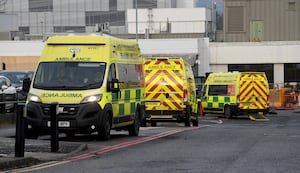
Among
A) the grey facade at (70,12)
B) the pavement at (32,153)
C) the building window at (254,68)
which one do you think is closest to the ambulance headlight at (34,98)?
the pavement at (32,153)

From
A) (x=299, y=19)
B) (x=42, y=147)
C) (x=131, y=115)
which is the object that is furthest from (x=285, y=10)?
(x=42, y=147)

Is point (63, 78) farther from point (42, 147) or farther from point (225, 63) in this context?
point (225, 63)

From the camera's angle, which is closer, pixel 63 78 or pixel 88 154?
pixel 88 154

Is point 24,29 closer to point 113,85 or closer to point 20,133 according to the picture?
point 113,85

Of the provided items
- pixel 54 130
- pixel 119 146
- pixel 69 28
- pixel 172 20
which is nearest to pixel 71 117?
pixel 119 146

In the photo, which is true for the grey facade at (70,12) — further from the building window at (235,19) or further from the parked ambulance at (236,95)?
the parked ambulance at (236,95)

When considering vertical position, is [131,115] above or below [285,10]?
below

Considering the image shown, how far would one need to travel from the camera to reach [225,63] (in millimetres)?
58688

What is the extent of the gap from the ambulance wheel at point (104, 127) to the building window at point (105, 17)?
7542cm

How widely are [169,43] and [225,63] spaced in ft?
18.1

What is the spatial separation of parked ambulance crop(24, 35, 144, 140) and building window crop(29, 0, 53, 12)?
7535 centimetres

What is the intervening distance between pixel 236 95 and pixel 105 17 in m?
59.5

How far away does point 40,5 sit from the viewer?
3666 inches

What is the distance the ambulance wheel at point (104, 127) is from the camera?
16.9 meters
